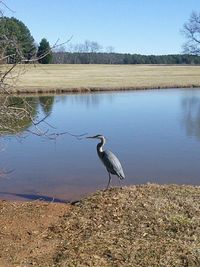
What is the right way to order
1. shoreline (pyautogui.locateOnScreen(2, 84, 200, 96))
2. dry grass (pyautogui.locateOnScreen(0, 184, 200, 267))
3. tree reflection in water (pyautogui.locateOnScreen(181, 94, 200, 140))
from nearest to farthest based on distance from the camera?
1. dry grass (pyautogui.locateOnScreen(0, 184, 200, 267))
2. tree reflection in water (pyautogui.locateOnScreen(181, 94, 200, 140))
3. shoreline (pyautogui.locateOnScreen(2, 84, 200, 96))

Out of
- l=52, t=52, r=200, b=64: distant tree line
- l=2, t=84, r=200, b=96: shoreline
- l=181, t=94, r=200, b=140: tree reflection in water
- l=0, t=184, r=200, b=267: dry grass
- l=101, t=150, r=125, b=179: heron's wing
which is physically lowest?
l=52, t=52, r=200, b=64: distant tree line

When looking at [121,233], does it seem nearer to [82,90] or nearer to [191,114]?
[191,114]

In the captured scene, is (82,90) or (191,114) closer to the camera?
(191,114)

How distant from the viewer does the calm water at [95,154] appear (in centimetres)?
1105

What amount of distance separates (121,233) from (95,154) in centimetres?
786

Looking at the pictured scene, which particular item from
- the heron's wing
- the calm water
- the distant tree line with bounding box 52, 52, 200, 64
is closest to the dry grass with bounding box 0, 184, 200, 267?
the heron's wing

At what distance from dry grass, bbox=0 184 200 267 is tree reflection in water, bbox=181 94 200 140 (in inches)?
382

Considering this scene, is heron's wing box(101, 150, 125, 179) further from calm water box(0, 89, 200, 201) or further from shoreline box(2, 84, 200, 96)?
shoreline box(2, 84, 200, 96)

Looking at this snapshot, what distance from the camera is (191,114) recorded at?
24016mm

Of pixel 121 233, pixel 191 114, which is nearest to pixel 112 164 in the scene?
pixel 121 233

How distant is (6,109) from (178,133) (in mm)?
12207

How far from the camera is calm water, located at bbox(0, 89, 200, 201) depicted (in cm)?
1105

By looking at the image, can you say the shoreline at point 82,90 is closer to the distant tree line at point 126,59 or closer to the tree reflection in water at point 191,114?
the tree reflection in water at point 191,114

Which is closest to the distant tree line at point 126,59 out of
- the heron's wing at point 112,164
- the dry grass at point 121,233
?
the heron's wing at point 112,164
